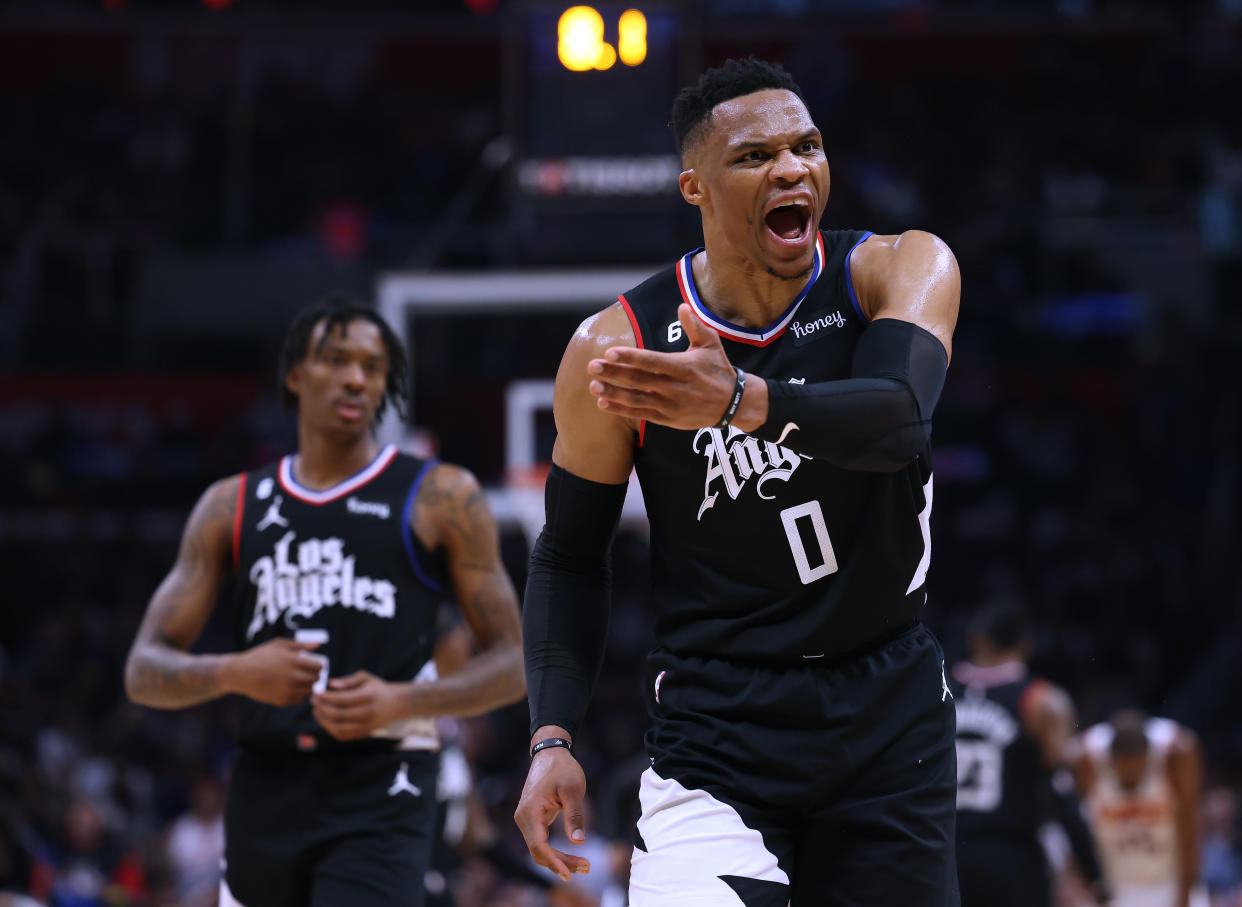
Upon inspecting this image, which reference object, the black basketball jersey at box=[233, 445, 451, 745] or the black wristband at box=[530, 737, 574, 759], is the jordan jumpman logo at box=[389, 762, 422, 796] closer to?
the black basketball jersey at box=[233, 445, 451, 745]

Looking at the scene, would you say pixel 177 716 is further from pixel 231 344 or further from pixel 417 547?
pixel 417 547

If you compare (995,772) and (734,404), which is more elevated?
(734,404)

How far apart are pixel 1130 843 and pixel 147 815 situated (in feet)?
25.1

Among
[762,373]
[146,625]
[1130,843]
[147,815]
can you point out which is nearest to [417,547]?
[146,625]

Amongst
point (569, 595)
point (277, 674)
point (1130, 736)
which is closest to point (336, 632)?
point (277, 674)

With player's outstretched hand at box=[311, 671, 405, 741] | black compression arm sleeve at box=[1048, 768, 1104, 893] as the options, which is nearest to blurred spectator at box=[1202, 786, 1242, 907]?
black compression arm sleeve at box=[1048, 768, 1104, 893]

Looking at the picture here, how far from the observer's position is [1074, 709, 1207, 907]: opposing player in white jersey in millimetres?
7609

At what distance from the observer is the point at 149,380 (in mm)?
15867

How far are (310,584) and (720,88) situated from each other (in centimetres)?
194

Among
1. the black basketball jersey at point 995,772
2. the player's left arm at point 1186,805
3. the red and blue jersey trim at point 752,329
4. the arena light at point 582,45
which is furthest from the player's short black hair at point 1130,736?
the red and blue jersey trim at point 752,329

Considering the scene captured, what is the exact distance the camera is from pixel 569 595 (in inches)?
136

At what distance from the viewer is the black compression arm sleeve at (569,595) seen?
3393 mm

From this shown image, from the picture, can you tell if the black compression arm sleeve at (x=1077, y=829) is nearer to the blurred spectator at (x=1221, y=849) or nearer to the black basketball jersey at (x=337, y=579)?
the black basketball jersey at (x=337, y=579)

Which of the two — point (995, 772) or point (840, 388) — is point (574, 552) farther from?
point (995, 772)
